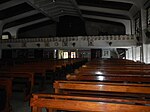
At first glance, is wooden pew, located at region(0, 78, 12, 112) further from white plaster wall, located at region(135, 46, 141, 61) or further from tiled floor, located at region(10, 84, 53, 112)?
white plaster wall, located at region(135, 46, 141, 61)

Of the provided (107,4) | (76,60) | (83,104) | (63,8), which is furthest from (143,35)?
(83,104)

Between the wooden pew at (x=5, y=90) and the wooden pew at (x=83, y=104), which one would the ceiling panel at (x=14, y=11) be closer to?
the wooden pew at (x=5, y=90)

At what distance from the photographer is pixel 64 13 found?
18281 mm

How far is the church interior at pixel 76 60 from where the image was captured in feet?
5.59

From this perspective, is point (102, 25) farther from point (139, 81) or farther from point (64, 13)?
point (139, 81)

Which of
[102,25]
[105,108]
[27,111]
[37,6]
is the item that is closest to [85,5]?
[37,6]

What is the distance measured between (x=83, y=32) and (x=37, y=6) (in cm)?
670

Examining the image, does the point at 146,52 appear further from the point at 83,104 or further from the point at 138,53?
the point at 83,104

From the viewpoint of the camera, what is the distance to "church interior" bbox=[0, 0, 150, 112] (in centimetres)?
170

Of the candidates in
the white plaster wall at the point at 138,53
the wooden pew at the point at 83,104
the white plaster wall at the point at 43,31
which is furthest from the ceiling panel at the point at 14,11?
the wooden pew at the point at 83,104

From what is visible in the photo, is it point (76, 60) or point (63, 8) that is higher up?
point (63, 8)

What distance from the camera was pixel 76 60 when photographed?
1330 centimetres

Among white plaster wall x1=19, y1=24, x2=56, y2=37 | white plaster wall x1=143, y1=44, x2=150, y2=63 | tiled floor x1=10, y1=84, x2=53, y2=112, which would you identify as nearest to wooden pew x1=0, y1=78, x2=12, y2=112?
tiled floor x1=10, y1=84, x2=53, y2=112

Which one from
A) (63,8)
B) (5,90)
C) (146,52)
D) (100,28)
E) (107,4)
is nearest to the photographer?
(5,90)
